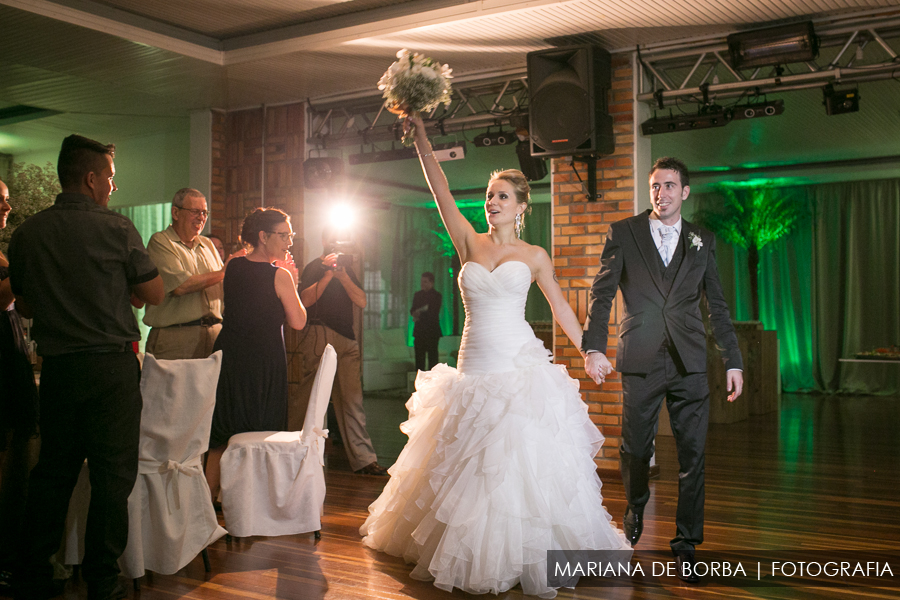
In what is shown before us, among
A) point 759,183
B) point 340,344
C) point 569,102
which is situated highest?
point 759,183

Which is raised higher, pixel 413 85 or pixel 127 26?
pixel 127 26

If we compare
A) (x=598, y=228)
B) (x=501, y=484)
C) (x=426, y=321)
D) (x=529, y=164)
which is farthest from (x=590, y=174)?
(x=426, y=321)

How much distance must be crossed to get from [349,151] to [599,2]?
599 centimetres

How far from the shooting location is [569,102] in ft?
18.2

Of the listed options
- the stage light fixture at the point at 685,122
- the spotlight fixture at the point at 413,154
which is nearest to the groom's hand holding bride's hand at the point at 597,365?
the stage light fixture at the point at 685,122

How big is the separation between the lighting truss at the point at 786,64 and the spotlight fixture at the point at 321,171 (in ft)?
9.42

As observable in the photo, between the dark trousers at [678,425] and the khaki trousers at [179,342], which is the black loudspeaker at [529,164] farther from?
the dark trousers at [678,425]

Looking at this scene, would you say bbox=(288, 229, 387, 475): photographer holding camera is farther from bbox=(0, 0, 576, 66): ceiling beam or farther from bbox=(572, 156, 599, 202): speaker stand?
bbox=(572, 156, 599, 202): speaker stand

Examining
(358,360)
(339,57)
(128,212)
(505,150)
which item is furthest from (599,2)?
(128,212)

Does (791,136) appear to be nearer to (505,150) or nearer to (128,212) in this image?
(505,150)

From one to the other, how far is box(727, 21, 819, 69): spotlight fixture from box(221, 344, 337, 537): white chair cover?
3560mm

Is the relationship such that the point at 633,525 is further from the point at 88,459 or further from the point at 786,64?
the point at 786,64

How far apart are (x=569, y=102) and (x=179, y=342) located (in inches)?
124

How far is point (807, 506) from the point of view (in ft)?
15.3
